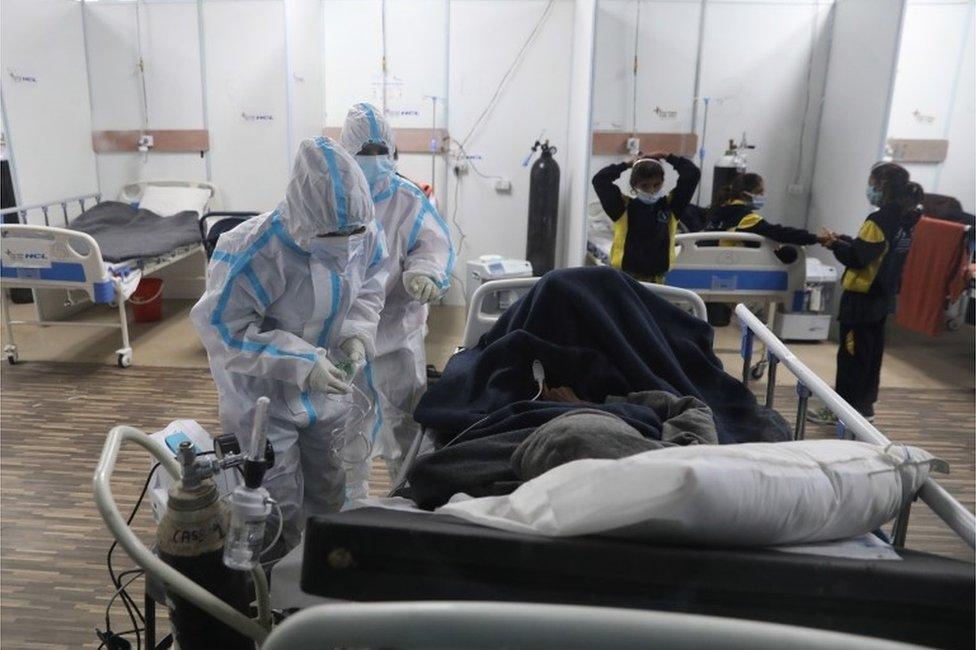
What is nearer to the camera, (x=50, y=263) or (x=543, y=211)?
(x=50, y=263)

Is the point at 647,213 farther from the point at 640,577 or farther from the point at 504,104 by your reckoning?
the point at 640,577

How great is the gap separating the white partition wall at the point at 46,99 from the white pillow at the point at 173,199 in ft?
1.61

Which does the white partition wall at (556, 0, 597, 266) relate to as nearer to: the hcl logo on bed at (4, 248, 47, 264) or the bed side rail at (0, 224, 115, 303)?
the bed side rail at (0, 224, 115, 303)

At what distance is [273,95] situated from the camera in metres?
5.42

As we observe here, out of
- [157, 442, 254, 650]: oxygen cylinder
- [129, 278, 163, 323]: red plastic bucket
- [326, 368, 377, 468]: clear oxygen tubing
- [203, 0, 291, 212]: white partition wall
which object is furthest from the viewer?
[203, 0, 291, 212]: white partition wall

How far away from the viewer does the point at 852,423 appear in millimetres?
1463

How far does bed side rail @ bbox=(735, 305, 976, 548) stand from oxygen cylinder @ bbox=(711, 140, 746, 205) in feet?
9.93

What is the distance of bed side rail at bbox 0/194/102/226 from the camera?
4738mm

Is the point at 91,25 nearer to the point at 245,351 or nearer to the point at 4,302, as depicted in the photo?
the point at 4,302

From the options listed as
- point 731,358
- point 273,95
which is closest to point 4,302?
point 273,95

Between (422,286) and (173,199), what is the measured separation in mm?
3946

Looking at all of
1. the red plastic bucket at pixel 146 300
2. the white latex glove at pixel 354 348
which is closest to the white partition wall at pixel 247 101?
the red plastic bucket at pixel 146 300

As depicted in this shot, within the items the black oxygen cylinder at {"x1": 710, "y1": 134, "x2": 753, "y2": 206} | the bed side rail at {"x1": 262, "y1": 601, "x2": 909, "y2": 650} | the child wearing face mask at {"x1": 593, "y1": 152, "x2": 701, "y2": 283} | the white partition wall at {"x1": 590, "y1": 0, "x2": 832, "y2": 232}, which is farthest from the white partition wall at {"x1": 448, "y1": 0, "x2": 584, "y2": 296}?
the bed side rail at {"x1": 262, "y1": 601, "x2": 909, "y2": 650}

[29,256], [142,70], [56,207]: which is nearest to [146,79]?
[142,70]
